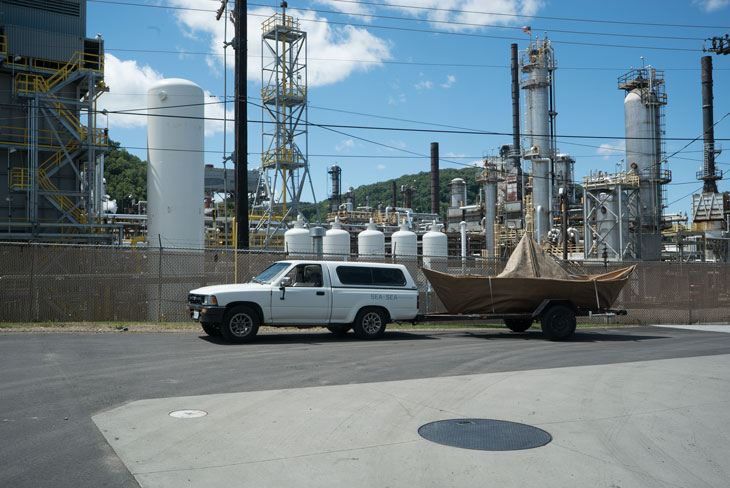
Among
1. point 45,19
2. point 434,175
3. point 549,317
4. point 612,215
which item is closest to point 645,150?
point 612,215

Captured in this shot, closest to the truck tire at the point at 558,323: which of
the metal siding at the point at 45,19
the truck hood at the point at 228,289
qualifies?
the truck hood at the point at 228,289

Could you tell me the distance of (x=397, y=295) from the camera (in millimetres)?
15547

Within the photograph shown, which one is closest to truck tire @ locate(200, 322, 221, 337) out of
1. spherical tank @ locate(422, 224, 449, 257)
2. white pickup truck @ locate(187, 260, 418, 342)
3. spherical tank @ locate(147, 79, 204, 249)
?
white pickup truck @ locate(187, 260, 418, 342)

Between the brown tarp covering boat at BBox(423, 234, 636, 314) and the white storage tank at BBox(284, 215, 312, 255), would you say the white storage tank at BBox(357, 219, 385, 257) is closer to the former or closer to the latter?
the white storage tank at BBox(284, 215, 312, 255)

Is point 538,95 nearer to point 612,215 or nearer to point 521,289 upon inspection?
point 612,215

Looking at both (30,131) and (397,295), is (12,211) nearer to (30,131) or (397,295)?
(30,131)

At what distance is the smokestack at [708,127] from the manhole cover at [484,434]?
58.6m

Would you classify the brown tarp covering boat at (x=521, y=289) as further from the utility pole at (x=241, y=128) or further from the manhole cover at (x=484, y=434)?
the manhole cover at (x=484, y=434)

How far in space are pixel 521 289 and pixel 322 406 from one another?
10.4 metres

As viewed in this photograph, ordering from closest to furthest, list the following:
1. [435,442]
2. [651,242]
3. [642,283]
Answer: [435,442] < [642,283] < [651,242]

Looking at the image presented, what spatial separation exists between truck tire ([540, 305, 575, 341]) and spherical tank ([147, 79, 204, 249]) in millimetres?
15179

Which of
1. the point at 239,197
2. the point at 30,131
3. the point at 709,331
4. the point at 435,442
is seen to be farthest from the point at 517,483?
the point at 30,131

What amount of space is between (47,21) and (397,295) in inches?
946

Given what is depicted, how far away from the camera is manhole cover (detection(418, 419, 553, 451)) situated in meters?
6.03
